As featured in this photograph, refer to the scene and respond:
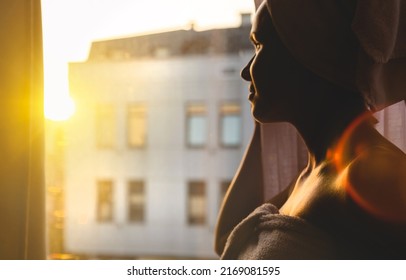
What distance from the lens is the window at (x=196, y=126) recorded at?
286cm

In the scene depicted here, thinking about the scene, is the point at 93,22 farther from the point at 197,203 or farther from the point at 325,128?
the point at 197,203

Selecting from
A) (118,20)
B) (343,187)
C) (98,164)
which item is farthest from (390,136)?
(98,164)

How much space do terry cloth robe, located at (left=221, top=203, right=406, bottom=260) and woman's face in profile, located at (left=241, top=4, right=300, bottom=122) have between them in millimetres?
156

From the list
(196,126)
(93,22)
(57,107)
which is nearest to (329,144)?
(57,107)

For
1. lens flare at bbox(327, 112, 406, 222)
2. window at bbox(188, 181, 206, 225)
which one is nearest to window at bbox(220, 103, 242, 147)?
window at bbox(188, 181, 206, 225)

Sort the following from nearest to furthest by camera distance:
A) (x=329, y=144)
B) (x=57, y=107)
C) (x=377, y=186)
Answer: (x=377, y=186), (x=329, y=144), (x=57, y=107)

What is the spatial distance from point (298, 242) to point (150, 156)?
2.55 metres

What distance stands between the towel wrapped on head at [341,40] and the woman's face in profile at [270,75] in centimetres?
4


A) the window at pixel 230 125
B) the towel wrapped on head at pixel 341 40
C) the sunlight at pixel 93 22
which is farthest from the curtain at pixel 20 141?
the window at pixel 230 125

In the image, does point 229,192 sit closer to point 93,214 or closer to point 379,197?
point 379,197

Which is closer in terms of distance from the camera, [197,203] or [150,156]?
[197,203]

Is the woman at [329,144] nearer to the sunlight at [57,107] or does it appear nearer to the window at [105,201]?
the sunlight at [57,107]

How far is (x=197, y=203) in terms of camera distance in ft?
9.62

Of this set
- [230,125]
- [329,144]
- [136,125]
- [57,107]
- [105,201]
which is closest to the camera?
[329,144]
